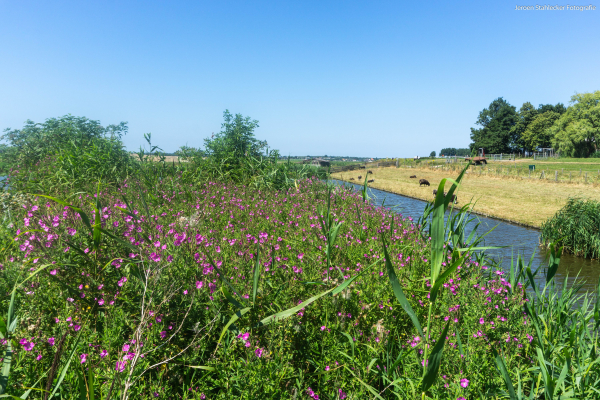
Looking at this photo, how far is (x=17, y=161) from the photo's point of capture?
1036 cm

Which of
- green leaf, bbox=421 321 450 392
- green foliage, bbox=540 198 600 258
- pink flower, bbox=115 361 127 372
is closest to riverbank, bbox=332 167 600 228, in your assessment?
green foliage, bbox=540 198 600 258

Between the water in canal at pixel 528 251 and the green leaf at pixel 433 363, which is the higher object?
the green leaf at pixel 433 363

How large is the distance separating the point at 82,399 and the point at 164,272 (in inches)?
49.5

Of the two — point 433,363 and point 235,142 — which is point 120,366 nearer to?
point 433,363

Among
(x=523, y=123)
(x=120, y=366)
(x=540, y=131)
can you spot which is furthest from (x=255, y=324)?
(x=523, y=123)

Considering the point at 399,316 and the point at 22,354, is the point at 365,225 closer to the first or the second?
the point at 399,316

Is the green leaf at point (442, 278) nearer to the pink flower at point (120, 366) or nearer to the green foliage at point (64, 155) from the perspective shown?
the pink flower at point (120, 366)

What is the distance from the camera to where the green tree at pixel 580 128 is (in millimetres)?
54031

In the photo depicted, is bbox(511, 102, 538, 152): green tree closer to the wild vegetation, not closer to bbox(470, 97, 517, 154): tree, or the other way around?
bbox(470, 97, 517, 154): tree

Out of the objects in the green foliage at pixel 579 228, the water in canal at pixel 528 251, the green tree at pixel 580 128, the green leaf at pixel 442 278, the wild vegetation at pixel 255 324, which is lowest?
the water in canal at pixel 528 251

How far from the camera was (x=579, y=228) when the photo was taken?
30.0ft

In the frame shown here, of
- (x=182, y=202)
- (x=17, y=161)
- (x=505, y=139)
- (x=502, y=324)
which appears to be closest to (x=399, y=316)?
(x=502, y=324)

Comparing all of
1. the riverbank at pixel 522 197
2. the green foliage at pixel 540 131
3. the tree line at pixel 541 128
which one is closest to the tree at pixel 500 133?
the tree line at pixel 541 128

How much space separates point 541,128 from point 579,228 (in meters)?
73.6
